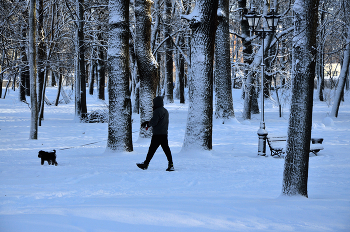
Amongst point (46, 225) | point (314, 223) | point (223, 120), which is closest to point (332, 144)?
point (223, 120)

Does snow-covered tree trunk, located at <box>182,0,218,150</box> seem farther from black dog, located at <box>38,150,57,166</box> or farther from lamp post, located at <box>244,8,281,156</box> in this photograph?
black dog, located at <box>38,150,57,166</box>

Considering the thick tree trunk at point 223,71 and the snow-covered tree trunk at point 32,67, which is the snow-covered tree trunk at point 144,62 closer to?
the snow-covered tree trunk at point 32,67

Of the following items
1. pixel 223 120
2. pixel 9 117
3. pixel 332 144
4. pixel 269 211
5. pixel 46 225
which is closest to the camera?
pixel 46 225

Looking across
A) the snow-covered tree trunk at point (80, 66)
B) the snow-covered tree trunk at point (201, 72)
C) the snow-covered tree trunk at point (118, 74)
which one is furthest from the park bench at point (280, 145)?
the snow-covered tree trunk at point (80, 66)

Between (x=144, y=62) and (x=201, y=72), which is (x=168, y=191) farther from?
(x=144, y=62)

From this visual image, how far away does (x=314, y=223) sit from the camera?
13.7ft

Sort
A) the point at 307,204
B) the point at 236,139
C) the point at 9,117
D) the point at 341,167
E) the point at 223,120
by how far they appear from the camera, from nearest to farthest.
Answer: the point at 307,204 < the point at 341,167 < the point at 236,139 < the point at 223,120 < the point at 9,117

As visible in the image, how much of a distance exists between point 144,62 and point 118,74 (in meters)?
2.92

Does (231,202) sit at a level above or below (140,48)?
below

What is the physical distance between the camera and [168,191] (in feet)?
21.0

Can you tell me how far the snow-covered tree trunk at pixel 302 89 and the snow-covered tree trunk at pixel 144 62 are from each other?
806 cm

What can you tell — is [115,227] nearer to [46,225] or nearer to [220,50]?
[46,225]

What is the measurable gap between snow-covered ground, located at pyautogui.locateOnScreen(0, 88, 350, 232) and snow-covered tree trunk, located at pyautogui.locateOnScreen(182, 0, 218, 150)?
1.87 feet

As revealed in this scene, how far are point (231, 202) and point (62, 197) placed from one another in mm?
2722
